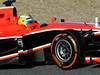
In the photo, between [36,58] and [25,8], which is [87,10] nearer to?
[25,8]

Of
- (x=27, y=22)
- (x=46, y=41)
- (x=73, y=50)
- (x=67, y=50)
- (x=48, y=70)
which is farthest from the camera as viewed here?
(x=27, y=22)

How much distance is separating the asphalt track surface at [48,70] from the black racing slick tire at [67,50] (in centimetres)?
18

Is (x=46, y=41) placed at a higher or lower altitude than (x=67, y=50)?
higher

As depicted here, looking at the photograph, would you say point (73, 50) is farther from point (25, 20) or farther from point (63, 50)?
point (25, 20)

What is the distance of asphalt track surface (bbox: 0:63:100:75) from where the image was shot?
24.3ft

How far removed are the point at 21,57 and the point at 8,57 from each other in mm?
336

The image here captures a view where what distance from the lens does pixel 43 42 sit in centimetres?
817

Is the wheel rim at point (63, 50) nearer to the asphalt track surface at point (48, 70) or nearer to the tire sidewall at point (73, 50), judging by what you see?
the tire sidewall at point (73, 50)

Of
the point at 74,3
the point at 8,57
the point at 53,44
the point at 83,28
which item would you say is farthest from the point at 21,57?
the point at 74,3

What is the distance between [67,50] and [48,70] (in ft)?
2.09

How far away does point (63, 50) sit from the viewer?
7.77 metres

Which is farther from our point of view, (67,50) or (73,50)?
(67,50)

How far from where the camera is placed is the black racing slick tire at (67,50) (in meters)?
7.52

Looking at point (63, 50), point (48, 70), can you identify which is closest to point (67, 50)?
point (63, 50)
